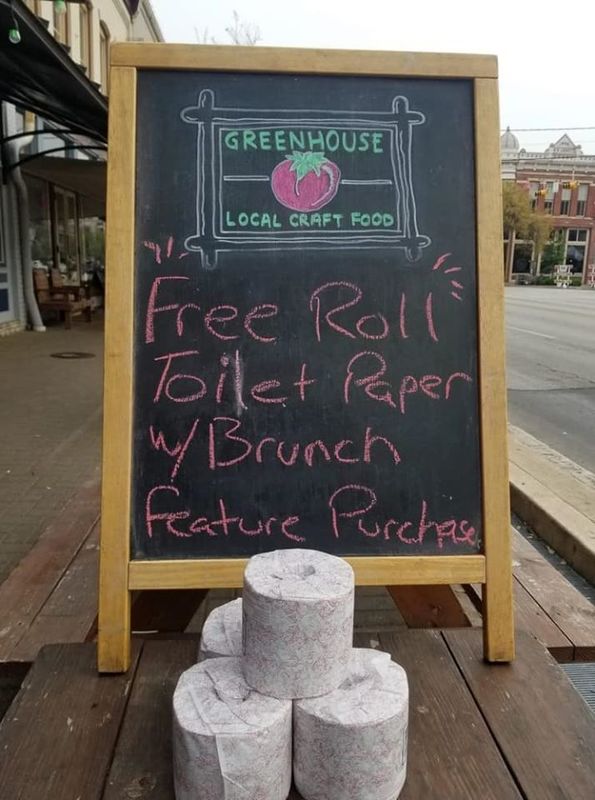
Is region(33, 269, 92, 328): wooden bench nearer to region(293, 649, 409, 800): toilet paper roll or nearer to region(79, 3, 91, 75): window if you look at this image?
region(79, 3, 91, 75): window

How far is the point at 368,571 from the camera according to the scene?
197 centimetres

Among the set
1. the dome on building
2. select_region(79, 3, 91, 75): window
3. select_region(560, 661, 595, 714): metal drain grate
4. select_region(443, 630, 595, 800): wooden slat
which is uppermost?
the dome on building

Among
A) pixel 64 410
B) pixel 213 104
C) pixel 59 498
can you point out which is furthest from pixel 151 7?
pixel 213 104

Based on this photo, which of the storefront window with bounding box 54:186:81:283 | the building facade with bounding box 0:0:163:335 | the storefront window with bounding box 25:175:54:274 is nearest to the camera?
the building facade with bounding box 0:0:163:335

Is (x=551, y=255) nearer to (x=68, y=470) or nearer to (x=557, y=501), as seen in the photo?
(x=557, y=501)

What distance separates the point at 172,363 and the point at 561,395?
7551 millimetres

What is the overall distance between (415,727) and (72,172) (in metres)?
14.0

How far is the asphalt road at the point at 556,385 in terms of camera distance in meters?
6.57

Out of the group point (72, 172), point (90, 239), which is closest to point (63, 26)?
point (72, 172)

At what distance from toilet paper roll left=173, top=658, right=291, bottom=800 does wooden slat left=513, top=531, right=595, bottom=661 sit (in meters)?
1.28

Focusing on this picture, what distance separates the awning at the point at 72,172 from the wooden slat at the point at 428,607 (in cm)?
1171

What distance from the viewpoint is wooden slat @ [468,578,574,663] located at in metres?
2.27

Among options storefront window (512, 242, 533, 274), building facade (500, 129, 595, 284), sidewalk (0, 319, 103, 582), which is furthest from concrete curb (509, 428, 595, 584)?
building facade (500, 129, 595, 284)

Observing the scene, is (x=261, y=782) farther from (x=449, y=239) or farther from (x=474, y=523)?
(x=449, y=239)
